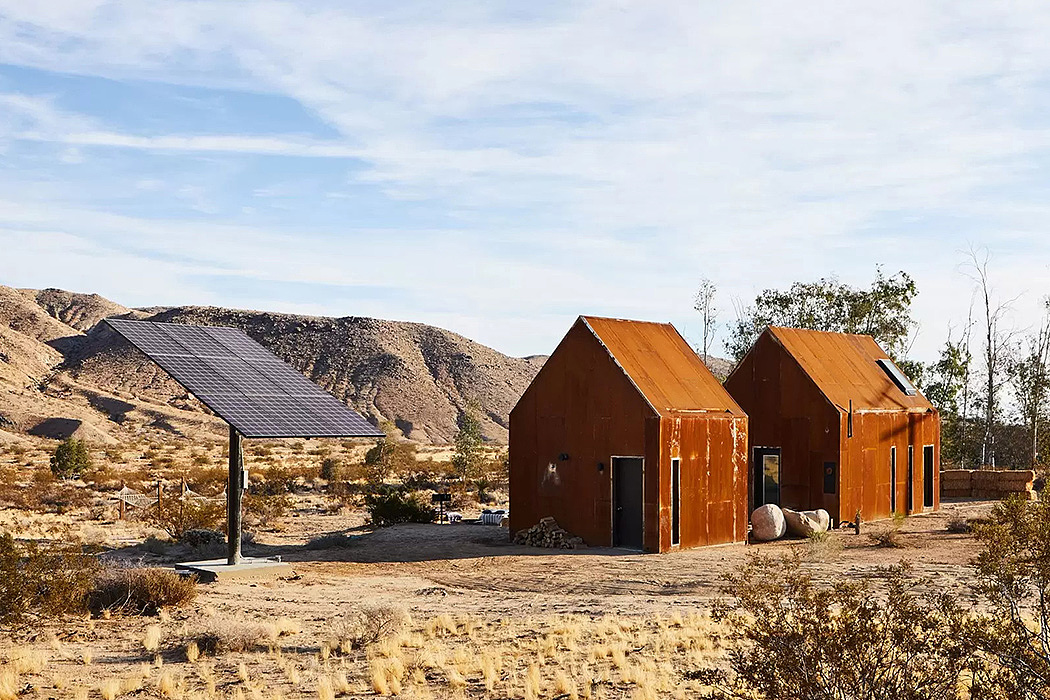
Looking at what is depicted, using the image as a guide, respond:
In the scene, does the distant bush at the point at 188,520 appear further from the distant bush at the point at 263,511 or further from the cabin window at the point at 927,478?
the cabin window at the point at 927,478

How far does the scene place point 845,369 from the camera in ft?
108

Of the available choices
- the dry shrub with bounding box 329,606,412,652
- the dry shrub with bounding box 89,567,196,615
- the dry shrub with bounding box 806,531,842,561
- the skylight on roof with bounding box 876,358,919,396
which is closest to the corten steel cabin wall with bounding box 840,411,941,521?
the skylight on roof with bounding box 876,358,919,396

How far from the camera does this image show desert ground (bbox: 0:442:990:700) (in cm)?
1223

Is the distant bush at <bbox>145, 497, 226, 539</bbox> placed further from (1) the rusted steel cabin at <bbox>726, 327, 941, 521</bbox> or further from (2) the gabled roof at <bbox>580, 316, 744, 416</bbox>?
(1) the rusted steel cabin at <bbox>726, 327, 941, 521</bbox>

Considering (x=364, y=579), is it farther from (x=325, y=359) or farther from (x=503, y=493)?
(x=325, y=359)

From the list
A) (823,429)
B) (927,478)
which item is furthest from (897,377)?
A: (823,429)

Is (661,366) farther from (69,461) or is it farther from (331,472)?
(69,461)

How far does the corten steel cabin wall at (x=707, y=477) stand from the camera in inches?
936

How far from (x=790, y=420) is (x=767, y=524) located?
4578mm

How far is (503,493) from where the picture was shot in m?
43.2

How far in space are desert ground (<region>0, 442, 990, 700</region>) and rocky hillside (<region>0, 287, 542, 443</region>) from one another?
6744 centimetres

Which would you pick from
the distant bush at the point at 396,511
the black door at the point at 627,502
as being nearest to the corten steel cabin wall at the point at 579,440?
the black door at the point at 627,502

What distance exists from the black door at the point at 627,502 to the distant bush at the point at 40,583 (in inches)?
457

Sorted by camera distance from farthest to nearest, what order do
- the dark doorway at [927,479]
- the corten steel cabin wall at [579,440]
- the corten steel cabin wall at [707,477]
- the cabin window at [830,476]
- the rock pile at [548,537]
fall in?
the dark doorway at [927,479], the cabin window at [830,476], the rock pile at [548,537], the corten steel cabin wall at [579,440], the corten steel cabin wall at [707,477]
